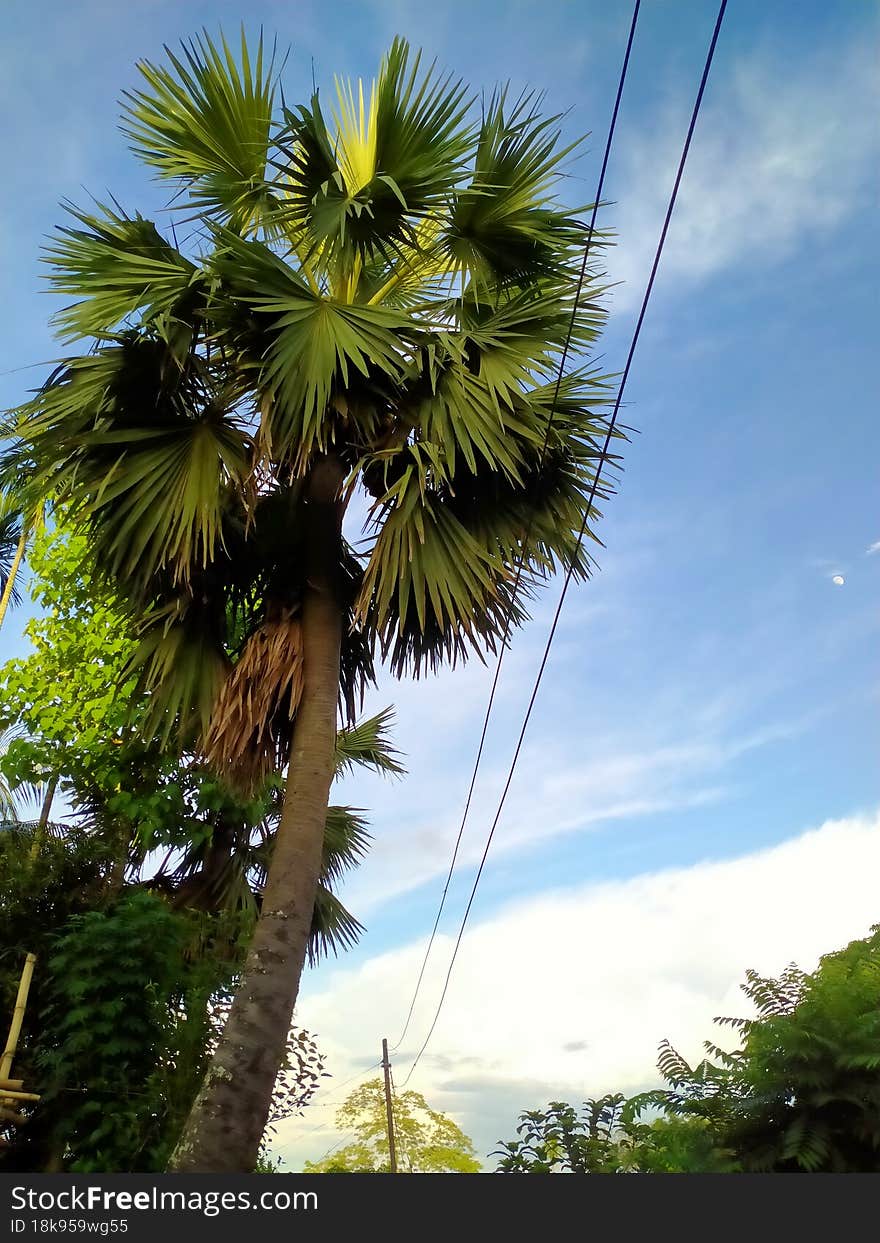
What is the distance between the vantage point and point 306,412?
18.8ft

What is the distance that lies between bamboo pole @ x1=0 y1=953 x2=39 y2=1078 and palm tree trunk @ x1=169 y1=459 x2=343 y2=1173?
378 cm

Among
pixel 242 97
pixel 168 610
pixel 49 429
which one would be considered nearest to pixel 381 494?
pixel 168 610

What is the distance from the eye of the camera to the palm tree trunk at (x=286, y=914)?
4605mm

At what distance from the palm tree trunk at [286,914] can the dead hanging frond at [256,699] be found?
89 mm

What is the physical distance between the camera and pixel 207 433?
6398 mm

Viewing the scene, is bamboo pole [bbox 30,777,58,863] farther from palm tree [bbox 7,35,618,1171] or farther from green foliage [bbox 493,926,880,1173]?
green foliage [bbox 493,926,880,1173]

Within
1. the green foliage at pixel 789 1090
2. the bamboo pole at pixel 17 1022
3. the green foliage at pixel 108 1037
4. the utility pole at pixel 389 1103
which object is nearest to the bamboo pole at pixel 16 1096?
the bamboo pole at pixel 17 1022

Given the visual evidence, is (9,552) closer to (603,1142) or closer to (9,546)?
(9,546)

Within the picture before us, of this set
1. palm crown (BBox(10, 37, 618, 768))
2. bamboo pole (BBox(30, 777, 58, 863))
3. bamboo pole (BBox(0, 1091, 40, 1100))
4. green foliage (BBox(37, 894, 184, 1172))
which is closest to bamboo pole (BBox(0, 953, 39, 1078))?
bamboo pole (BBox(0, 1091, 40, 1100))

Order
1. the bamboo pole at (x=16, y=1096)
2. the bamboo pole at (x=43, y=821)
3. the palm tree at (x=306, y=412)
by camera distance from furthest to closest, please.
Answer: the bamboo pole at (x=43, y=821) → the bamboo pole at (x=16, y=1096) → the palm tree at (x=306, y=412)

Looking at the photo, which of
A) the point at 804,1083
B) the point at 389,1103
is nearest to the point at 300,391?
the point at 804,1083

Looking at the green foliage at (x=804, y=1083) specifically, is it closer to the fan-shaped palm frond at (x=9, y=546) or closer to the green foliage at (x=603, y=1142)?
the green foliage at (x=603, y=1142)

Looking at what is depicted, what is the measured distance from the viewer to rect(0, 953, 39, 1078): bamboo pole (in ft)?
26.0

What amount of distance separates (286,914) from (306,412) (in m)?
2.83
